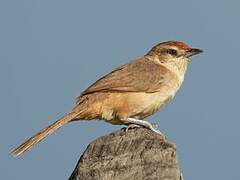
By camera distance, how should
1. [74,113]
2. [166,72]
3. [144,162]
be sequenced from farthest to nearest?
[166,72] < [74,113] < [144,162]

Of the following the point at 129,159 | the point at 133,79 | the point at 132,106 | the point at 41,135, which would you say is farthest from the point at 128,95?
the point at 129,159

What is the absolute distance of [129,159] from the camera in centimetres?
369

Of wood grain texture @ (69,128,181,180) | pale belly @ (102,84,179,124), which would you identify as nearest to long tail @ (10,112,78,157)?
pale belly @ (102,84,179,124)

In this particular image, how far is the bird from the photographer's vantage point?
24.1 feet

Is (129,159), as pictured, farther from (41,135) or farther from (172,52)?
(172,52)

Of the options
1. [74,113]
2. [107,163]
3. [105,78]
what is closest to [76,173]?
[107,163]

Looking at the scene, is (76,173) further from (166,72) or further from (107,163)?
(166,72)

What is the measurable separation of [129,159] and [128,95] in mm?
3974

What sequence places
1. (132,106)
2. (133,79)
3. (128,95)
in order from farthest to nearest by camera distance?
(133,79), (128,95), (132,106)

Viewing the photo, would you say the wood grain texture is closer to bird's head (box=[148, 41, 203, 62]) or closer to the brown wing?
the brown wing

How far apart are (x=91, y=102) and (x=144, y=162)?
12.4ft

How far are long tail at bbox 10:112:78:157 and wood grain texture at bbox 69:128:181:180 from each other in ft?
7.36

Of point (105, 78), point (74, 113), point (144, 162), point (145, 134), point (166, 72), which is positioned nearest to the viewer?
point (144, 162)

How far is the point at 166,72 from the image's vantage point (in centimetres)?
845
